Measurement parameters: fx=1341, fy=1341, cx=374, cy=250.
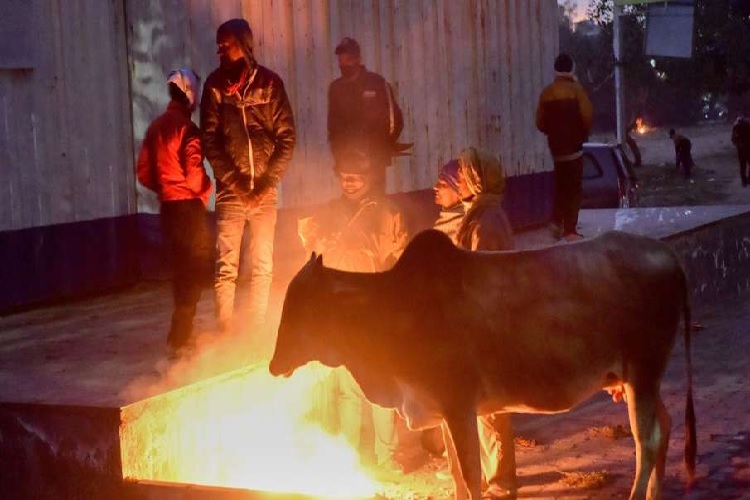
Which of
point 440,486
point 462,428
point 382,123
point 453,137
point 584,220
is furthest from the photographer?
point 584,220

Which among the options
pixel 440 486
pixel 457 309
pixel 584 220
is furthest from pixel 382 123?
pixel 584 220

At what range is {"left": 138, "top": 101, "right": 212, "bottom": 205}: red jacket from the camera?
9.00 meters

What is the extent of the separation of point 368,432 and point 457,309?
8.59ft

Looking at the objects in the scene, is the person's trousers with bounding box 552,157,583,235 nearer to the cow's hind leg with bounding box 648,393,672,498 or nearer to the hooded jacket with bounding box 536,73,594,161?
the hooded jacket with bounding box 536,73,594,161

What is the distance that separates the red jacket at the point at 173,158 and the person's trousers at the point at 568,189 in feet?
19.4

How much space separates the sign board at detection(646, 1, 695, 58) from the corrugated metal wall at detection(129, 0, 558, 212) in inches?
442

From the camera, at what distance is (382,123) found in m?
10.8

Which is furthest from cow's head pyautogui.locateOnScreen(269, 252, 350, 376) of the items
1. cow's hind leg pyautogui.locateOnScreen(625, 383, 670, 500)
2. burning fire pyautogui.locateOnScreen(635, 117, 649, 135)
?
burning fire pyautogui.locateOnScreen(635, 117, 649, 135)

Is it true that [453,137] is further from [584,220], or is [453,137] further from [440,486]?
[440,486]

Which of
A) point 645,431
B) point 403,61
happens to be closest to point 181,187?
point 645,431

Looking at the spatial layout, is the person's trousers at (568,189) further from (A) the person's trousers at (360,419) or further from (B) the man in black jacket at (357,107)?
(A) the person's trousers at (360,419)

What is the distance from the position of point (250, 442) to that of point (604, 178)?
14.4 metres

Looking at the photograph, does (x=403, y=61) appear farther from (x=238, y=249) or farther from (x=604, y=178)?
(x=604, y=178)

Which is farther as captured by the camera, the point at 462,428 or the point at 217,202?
the point at 217,202
